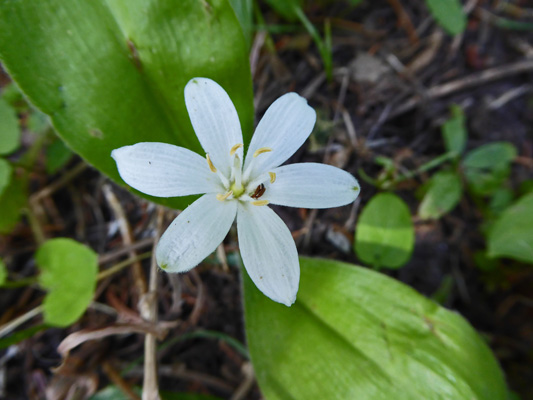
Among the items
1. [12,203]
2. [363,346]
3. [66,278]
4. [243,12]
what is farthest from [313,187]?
[12,203]

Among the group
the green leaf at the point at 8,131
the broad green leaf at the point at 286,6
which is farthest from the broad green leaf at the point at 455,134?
the green leaf at the point at 8,131

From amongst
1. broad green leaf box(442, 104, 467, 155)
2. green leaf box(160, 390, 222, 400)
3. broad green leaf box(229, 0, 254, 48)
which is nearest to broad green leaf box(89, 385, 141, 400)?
green leaf box(160, 390, 222, 400)

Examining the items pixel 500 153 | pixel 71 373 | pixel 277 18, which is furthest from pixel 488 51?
pixel 71 373

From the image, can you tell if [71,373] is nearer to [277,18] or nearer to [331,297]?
[331,297]

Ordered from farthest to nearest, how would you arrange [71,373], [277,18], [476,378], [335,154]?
[277,18] → [335,154] → [71,373] → [476,378]

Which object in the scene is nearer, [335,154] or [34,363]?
[34,363]
